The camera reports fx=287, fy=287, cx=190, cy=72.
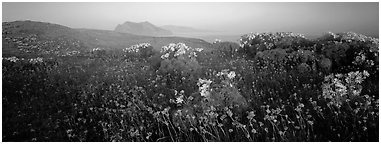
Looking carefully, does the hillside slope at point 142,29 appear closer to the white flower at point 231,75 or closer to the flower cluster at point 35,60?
the flower cluster at point 35,60

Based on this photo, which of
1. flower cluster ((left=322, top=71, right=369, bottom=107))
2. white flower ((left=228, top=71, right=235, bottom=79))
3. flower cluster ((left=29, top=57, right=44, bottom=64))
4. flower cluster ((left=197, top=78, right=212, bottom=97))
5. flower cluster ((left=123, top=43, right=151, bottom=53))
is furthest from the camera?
flower cluster ((left=123, top=43, right=151, bottom=53))

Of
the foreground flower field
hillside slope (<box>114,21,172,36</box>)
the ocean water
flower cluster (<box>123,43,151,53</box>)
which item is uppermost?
hillside slope (<box>114,21,172,36</box>)

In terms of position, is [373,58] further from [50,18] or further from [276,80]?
A: [50,18]

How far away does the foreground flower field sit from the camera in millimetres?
5137

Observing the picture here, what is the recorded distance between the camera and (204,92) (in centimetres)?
610

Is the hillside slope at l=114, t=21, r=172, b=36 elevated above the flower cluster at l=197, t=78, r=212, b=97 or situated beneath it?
elevated above

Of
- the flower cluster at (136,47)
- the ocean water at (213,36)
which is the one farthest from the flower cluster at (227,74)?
the flower cluster at (136,47)

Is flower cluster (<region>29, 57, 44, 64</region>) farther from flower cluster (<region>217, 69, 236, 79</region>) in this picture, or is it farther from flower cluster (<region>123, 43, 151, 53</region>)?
flower cluster (<region>217, 69, 236, 79</region>)

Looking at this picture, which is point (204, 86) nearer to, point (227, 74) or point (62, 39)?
point (227, 74)

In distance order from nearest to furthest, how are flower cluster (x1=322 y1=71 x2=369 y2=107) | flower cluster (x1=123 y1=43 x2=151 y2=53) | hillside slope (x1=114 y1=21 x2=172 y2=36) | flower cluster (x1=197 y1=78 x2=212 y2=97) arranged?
flower cluster (x1=322 y1=71 x2=369 y2=107), flower cluster (x1=197 y1=78 x2=212 y2=97), flower cluster (x1=123 y1=43 x2=151 y2=53), hillside slope (x1=114 y1=21 x2=172 y2=36)

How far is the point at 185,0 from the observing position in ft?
25.5

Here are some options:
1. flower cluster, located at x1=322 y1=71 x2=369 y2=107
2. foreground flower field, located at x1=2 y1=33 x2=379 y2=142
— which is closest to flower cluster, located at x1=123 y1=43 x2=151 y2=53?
foreground flower field, located at x1=2 y1=33 x2=379 y2=142

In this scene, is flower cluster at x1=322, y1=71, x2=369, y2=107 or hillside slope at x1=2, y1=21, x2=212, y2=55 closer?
flower cluster at x1=322, y1=71, x2=369, y2=107

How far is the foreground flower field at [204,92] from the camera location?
5.14 meters
